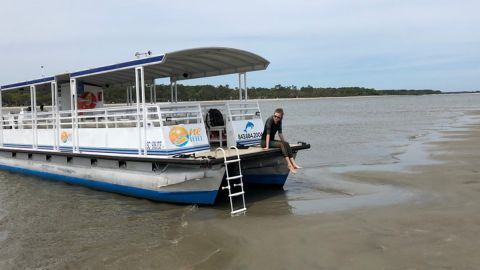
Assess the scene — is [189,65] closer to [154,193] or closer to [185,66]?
[185,66]

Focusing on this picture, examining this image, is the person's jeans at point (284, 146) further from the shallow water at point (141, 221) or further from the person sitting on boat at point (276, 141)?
the shallow water at point (141, 221)

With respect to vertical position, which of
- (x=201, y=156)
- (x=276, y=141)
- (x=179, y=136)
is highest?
(x=179, y=136)

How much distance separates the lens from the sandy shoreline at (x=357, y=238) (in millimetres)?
5754

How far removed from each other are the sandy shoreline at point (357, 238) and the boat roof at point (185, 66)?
144 inches

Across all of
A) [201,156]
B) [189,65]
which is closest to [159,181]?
[201,156]

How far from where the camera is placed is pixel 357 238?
6582 mm

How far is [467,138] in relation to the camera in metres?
19.8

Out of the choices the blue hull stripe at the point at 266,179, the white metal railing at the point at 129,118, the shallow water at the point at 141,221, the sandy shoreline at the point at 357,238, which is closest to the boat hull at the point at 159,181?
the shallow water at the point at 141,221

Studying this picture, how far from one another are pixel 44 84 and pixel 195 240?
8.35 m

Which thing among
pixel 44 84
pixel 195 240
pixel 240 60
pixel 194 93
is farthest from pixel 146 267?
pixel 194 93

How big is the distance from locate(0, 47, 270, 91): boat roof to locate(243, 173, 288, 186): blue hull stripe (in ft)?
8.65

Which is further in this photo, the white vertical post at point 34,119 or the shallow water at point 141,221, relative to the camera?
the white vertical post at point 34,119

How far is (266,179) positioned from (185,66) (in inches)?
139

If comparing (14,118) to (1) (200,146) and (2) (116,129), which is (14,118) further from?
(1) (200,146)
